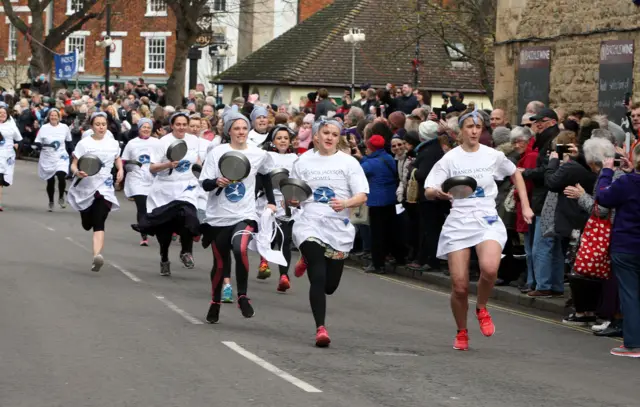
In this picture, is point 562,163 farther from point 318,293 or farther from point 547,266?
point 318,293

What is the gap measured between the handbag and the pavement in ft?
2.12

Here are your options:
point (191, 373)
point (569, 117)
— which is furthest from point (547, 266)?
point (191, 373)

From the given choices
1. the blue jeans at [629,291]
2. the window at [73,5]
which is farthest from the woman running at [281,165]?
the window at [73,5]

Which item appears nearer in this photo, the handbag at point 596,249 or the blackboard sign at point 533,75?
the handbag at point 596,249

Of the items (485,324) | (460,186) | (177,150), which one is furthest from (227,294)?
(177,150)

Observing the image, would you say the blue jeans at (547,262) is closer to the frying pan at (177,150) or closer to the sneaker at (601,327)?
the sneaker at (601,327)

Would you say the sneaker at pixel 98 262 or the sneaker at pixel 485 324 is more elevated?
the sneaker at pixel 485 324

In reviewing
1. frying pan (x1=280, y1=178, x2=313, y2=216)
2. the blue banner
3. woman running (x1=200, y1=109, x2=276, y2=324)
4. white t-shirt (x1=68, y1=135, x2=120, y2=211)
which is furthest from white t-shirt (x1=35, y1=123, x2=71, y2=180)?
the blue banner

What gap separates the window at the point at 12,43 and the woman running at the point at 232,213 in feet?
241

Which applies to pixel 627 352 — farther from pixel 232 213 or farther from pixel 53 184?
pixel 53 184

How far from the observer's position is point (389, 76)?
50.4 m

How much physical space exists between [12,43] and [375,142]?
229 feet

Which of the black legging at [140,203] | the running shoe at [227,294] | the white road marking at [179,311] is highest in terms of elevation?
the black legging at [140,203]

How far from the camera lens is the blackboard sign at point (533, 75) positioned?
24.5 m
